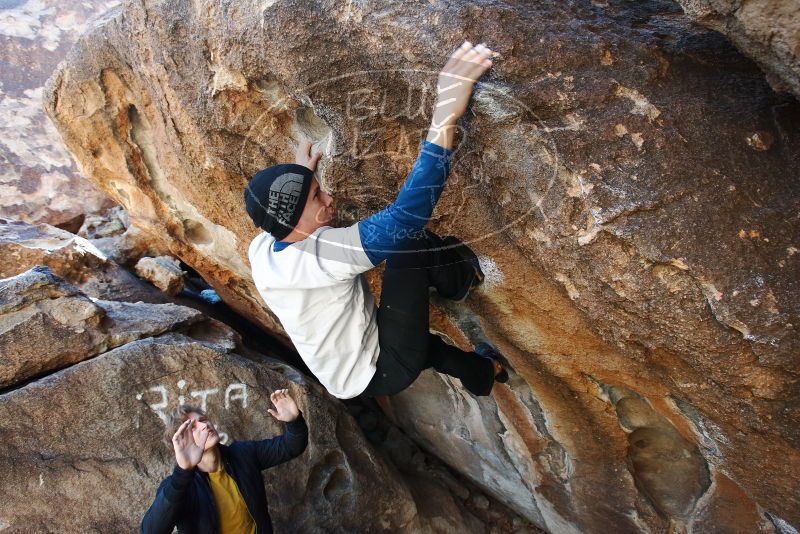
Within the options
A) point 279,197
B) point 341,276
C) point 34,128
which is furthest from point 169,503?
point 34,128

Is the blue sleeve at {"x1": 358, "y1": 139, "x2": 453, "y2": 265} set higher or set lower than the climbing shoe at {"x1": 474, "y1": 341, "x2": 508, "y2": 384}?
higher

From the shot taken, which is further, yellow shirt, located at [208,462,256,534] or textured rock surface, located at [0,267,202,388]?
textured rock surface, located at [0,267,202,388]

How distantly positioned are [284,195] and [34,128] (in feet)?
25.8

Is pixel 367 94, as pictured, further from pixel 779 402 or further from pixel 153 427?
pixel 153 427

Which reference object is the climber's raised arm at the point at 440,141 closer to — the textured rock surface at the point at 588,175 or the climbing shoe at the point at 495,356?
the textured rock surface at the point at 588,175

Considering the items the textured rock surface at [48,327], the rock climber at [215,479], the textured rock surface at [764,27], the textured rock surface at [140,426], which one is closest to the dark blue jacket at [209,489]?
the rock climber at [215,479]

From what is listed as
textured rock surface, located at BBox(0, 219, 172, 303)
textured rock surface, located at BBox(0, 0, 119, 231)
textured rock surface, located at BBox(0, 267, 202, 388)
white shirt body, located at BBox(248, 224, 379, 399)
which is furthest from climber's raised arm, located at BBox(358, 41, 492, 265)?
textured rock surface, located at BBox(0, 0, 119, 231)

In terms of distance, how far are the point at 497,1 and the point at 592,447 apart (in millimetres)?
2271

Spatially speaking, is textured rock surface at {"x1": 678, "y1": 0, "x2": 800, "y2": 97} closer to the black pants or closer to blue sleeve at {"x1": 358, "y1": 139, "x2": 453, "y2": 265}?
blue sleeve at {"x1": 358, "y1": 139, "x2": 453, "y2": 265}

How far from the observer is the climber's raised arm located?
1.66 m

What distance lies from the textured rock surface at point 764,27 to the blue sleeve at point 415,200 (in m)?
0.74

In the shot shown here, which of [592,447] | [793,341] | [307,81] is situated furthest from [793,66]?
[592,447]

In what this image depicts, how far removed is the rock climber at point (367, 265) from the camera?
1684 millimetres

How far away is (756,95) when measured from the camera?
1764mm
